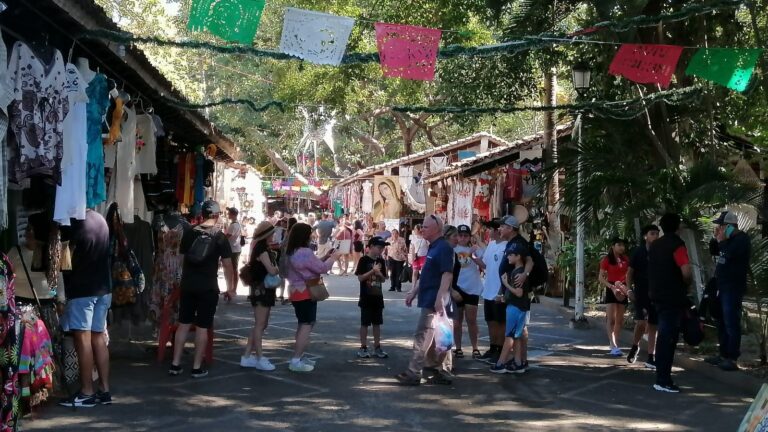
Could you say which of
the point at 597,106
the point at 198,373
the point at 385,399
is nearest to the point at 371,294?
the point at 198,373

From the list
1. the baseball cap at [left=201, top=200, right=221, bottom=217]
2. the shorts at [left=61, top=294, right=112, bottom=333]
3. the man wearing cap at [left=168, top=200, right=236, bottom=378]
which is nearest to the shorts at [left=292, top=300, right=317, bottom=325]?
the man wearing cap at [left=168, top=200, right=236, bottom=378]

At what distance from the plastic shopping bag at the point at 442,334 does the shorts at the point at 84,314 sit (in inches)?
140

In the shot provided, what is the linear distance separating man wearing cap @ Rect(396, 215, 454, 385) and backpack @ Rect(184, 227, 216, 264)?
91.0 inches

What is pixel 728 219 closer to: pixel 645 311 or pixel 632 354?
pixel 645 311

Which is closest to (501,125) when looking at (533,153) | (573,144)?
(533,153)

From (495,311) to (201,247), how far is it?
3.85m

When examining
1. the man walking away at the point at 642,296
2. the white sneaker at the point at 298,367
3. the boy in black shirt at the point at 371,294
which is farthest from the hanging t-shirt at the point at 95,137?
the man walking away at the point at 642,296

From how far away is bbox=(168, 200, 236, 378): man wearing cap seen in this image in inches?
383

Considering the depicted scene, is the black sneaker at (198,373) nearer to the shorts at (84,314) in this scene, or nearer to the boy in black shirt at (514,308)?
the shorts at (84,314)

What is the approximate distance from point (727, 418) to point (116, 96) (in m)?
6.87

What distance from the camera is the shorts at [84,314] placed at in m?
7.85

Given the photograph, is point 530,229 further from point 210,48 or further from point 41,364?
point 41,364

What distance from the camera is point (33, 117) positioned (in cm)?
716

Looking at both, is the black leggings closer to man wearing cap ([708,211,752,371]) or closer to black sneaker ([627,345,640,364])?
black sneaker ([627,345,640,364])
